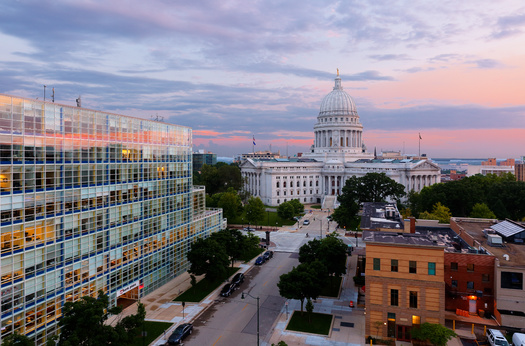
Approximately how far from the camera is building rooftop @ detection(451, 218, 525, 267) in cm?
4419

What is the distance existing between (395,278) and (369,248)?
4172 millimetres

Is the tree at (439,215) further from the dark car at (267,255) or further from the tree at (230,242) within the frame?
the tree at (230,242)

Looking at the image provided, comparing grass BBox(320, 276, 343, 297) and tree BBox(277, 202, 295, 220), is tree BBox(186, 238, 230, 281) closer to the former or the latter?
grass BBox(320, 276, 343, 297)

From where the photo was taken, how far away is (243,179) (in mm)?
158000

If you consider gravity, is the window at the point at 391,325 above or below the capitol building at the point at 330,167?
below

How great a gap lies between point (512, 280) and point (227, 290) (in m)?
36.0

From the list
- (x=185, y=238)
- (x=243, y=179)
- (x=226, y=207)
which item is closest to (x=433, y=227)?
(x=185, y=238)

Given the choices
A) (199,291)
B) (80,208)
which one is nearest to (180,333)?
(199,291)

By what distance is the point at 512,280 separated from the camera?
4231 centimetres

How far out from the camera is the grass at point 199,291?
5062cm

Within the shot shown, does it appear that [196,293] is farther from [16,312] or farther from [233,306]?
[16,312]

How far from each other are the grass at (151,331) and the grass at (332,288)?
73.7 feet

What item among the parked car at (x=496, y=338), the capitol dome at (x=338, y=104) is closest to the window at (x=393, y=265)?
the parked car at (x=496, y=338)

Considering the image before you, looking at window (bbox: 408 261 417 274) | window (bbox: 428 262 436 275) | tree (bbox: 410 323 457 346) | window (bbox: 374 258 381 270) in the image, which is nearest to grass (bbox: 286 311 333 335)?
window (bbox: 374 258 381 270)
